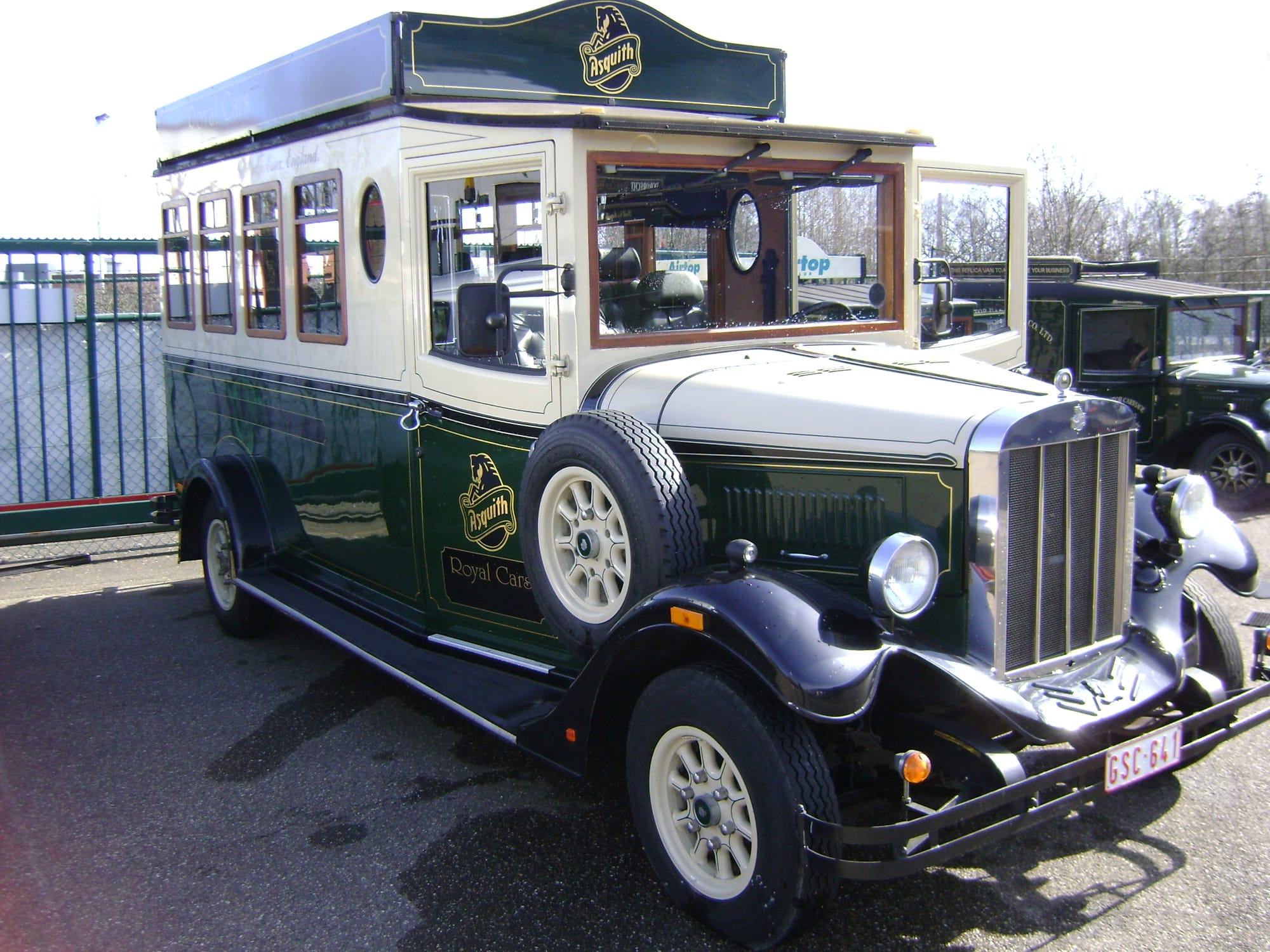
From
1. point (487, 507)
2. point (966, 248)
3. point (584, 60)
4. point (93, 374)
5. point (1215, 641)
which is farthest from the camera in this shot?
point (93, 374)

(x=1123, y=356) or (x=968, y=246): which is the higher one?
(x=968, y=246)

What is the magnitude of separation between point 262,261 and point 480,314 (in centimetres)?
227

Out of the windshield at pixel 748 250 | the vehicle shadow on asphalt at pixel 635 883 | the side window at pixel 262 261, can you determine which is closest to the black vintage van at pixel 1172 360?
the windshield at pixel 748 250

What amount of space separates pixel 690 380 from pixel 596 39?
1.72m

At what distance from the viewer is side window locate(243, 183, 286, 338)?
5508 mm

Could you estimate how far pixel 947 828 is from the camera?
2.72 meters

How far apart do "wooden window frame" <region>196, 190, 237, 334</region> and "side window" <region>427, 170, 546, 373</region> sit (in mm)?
2141

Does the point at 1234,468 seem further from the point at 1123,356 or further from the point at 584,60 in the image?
the point at 584,60

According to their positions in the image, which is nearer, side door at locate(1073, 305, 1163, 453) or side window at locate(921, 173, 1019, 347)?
side window at locate(921, 173, 1019, 347)

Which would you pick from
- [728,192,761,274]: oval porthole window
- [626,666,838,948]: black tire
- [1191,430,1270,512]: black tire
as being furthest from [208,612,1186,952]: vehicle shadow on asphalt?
[1191,430,1270,512]: black tire

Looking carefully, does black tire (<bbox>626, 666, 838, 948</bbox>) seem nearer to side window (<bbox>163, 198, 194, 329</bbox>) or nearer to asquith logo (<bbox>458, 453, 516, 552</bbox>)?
asquith logo (<bbox>458, 453, 516, 552</bbox>)

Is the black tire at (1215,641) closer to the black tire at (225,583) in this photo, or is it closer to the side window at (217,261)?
the black tire at (225,583)

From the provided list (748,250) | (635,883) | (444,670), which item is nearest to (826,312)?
(748,250)

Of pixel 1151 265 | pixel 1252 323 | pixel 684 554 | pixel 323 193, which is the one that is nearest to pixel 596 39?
pixel 323 193
